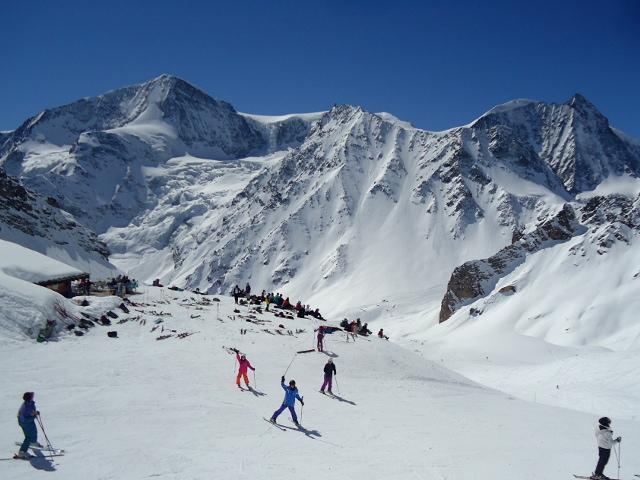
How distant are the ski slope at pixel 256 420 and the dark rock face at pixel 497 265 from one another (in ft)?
237

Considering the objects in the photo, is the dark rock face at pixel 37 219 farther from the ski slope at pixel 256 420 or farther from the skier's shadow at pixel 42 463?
the skier's shadow at pixel 42 463

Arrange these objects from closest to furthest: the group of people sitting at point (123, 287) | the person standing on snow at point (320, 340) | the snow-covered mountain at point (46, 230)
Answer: the person standing on snow at point (320, 340) → the group of people sitting at point (123, 287) → the snow-covered mountain at point (46, 230)

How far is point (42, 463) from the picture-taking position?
12.4 m

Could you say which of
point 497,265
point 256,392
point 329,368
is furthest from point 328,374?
point 497,265

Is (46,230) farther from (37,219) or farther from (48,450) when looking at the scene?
(48,450)

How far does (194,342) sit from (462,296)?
78.9 m

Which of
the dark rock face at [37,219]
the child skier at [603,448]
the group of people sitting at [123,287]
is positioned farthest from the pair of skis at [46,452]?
the dark rock face at [37,219]

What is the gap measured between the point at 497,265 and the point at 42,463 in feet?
327

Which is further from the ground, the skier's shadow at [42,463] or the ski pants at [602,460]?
the ski pants at [602,460]

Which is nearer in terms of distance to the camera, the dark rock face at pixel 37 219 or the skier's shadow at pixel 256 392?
the skier's shadow at pixel 256 392

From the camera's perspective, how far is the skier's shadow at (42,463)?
12.1m

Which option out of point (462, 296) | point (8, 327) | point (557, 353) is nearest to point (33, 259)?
point (8, 327)

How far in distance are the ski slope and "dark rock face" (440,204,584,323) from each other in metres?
72.3

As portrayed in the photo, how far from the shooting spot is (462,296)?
99.7m
